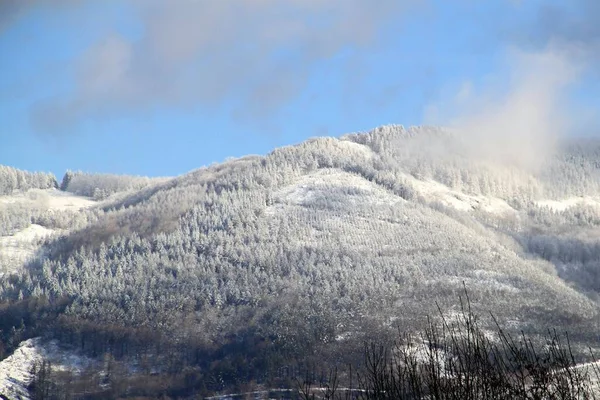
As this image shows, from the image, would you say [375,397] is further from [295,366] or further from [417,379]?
[295,366]

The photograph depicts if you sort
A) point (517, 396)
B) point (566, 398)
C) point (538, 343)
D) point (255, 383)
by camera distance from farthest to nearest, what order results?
point (255, 383) → point (538, 343) → point (517, 396) → point (566, 398)

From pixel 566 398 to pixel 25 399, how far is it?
17941 centimetres

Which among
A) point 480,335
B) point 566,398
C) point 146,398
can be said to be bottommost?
point 566,398

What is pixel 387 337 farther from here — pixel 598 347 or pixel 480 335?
pixel 480 335

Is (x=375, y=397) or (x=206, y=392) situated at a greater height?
(x=206, y=392)

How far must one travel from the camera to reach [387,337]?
7844 inches

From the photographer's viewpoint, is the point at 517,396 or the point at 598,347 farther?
the point at 598,347

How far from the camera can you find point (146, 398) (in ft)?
650

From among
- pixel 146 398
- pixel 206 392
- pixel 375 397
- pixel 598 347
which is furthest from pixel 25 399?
pixel 375 397

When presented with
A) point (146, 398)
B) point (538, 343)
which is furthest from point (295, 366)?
point (538, 343)

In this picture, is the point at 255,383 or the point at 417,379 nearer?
the point at 417,379

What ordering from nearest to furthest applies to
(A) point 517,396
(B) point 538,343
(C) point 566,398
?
(C) point 566,398 → (A) point 517,396 → (B) point 538,343

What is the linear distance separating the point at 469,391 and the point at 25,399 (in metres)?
178

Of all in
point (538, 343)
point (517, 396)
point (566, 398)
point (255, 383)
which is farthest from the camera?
point (255, 383)
